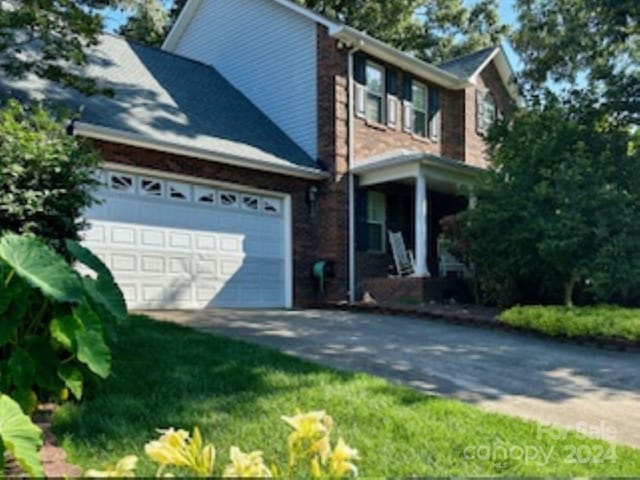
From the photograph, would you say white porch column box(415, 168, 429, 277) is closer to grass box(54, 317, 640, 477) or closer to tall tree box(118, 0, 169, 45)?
tall tree box(118, 0, 169, 45)

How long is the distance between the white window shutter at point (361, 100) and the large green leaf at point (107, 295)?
32.2 feet

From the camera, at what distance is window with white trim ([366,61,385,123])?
45.8 ft

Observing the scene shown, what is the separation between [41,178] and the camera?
5051 mm

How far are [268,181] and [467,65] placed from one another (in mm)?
7664

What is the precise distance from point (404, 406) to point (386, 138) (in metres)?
10.5

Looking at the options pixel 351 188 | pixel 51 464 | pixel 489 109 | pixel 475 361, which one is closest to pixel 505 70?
pixel 489 109

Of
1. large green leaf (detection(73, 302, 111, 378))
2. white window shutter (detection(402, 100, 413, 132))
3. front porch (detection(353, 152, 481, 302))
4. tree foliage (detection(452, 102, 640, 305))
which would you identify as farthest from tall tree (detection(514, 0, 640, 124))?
large green leaf (detection(73, 302, 111, 378))

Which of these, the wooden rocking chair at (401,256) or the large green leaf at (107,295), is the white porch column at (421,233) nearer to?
the wooden rocking chair at (401,256)

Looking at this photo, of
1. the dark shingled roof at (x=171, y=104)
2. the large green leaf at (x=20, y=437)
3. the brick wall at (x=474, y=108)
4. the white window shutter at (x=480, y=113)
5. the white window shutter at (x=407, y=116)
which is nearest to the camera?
the large green leaf at (x=20, y=437)

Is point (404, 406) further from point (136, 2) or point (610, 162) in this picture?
point (136, 2)

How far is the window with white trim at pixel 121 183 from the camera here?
10156 mm

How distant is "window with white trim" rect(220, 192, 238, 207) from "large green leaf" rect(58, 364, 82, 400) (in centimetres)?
798

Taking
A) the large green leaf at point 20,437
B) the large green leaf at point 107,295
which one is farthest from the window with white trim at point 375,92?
the large green leaf at point 20,437

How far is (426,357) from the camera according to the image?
6863 mm
